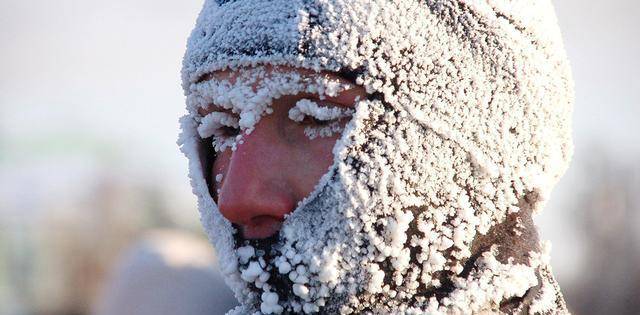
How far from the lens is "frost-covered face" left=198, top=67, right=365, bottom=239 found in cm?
125

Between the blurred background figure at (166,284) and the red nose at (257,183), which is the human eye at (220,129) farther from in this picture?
the blurred background figure at (166,284)

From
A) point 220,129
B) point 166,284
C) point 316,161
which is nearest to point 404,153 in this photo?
point 316,161

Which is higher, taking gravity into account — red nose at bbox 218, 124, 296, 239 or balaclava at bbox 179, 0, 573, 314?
balaclava at bbox 179, 0, 573, 314

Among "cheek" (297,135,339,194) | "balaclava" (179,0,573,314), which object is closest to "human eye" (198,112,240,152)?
"balaclava" (179,0,573,314)

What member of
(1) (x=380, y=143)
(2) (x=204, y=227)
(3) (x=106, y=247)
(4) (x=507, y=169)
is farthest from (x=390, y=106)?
(3) (x=106, y=247)

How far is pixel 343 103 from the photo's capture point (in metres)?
1.25

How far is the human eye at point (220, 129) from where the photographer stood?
1.36m

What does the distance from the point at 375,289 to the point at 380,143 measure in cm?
24

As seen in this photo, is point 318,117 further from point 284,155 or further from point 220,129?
point 220,129

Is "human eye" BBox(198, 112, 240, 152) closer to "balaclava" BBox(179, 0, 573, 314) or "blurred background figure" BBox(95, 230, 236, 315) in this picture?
"balaclava" BBox(179, 0, 573, 314)

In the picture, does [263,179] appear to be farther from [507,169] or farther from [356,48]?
[507,169]

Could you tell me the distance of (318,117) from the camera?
1248mm

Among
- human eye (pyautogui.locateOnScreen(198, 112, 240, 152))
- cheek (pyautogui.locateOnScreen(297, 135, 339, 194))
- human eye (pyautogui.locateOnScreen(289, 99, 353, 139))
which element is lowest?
human eye (pyautogui.locateOnScreen(198, 112, 240, 152))

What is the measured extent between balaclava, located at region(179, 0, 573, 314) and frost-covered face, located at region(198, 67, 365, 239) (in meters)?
0.01
